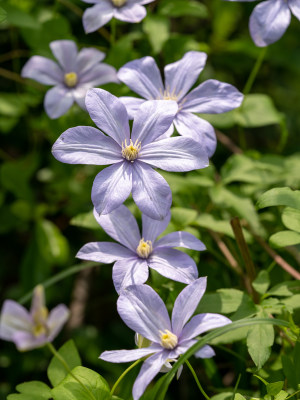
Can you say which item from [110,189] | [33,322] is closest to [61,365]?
[33,322]

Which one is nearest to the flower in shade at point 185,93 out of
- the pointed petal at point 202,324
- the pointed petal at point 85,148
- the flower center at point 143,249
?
the pointed petal at point 85,148

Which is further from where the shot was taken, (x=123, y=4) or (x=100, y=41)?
(x=100, y=41)

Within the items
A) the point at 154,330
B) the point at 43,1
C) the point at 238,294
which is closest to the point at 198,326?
the point at 154,330

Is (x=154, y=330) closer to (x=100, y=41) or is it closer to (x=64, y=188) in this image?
(x=64, y=188)

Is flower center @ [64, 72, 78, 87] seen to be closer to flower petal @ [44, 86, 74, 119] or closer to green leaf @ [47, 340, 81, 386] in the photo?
flower petal @ [44, 86, 74, 119]

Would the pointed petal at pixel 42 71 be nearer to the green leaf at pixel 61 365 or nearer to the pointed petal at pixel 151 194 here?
the pointed petal at pixel 151 194

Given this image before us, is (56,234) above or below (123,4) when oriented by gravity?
below
